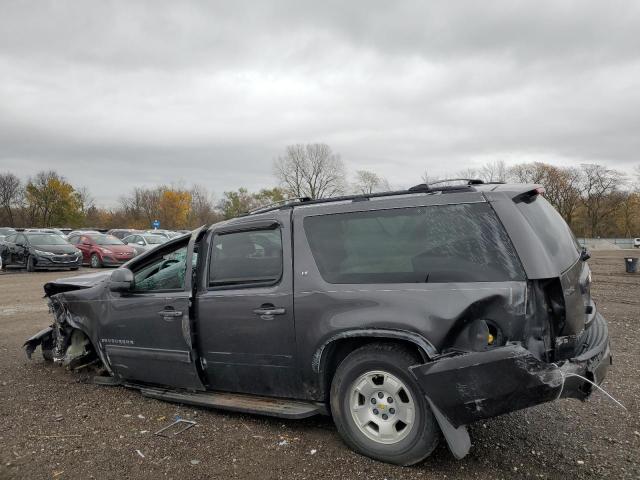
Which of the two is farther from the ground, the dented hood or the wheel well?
the dented hood

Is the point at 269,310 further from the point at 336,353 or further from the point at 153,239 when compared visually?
the point at 153,239

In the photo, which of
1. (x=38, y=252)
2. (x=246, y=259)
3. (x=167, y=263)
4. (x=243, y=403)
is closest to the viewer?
(x=243, y=403)

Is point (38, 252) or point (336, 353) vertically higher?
point (38, 252)

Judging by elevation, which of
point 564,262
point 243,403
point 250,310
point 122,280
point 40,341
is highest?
point 564,262

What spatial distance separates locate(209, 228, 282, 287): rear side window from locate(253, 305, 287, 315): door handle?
0.65ft

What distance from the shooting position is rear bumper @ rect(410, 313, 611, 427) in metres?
2.65

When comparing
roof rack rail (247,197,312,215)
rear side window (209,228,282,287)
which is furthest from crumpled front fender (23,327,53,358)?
roof rack rail (247,197,312,215)

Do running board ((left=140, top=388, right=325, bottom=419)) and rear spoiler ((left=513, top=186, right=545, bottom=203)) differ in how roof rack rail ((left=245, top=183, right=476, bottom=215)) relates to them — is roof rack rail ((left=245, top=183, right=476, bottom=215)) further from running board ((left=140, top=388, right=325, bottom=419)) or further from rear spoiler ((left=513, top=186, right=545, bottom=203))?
running board ((left=140, top=388, right=325, bottom=419))

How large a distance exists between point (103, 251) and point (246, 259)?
1882cm

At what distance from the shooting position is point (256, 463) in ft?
10.6

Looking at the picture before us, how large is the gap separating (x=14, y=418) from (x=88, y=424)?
73 centimetres

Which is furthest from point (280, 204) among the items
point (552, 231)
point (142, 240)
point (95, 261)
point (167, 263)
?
point (142, 240)

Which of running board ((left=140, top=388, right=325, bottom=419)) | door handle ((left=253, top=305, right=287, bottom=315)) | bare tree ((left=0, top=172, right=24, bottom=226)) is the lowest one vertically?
running board ((left=140, top=388, right=325, bottom=419))

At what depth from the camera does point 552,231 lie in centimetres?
327
